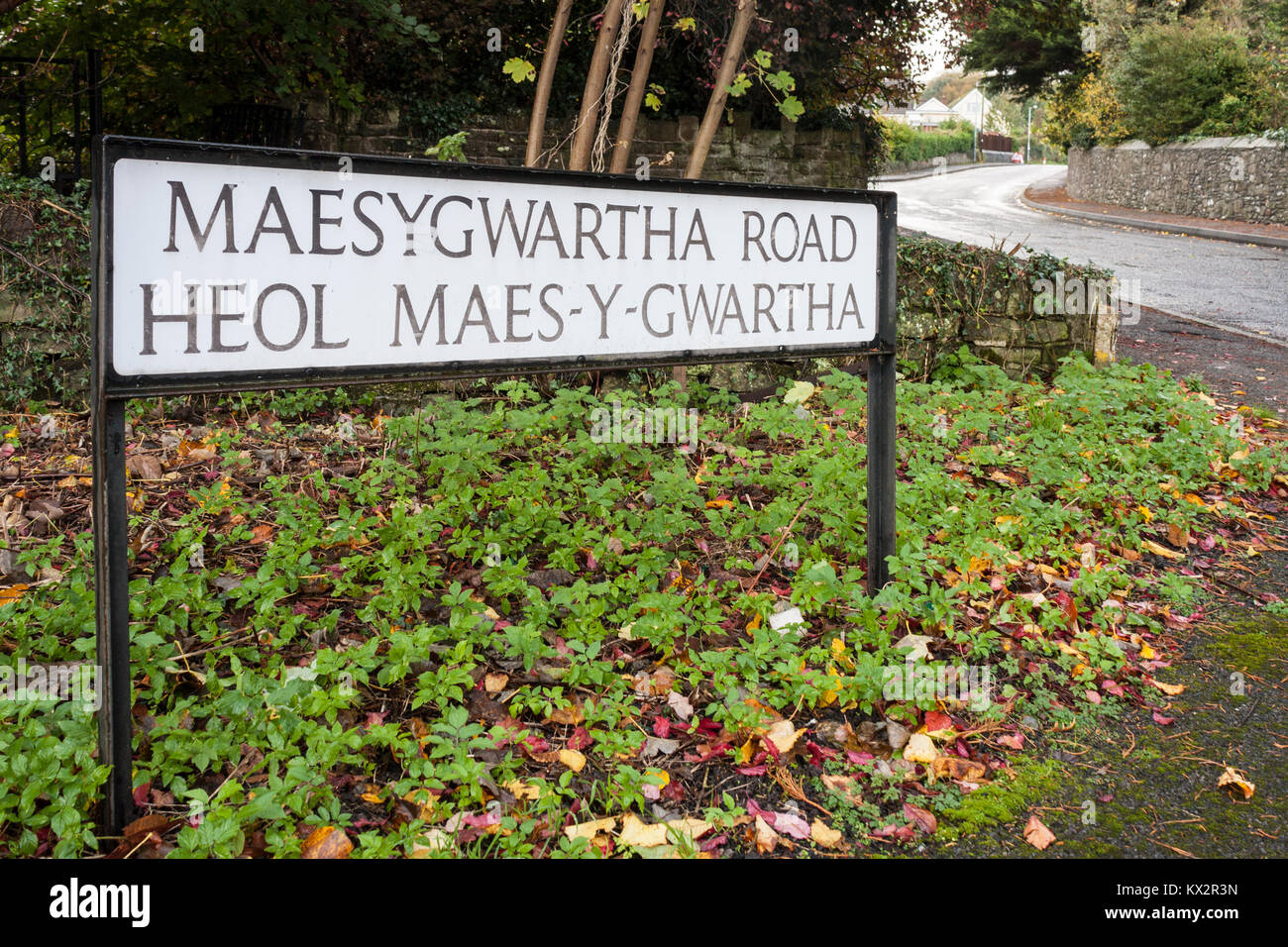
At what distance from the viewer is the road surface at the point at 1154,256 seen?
1054 centimetres

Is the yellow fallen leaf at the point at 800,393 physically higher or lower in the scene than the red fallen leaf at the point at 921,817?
higher

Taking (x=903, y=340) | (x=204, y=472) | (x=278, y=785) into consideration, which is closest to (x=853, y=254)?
(x=278, y=785)

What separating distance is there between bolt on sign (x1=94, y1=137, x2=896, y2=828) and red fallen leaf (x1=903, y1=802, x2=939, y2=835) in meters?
1.04

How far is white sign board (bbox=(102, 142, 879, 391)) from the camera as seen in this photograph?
216 cm

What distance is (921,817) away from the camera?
237cm

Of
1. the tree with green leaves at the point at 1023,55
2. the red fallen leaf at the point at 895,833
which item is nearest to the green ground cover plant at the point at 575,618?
the red fallen leaf at the point at 895,833

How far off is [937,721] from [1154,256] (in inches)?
616

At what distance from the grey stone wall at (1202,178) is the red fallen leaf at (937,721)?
2225cm

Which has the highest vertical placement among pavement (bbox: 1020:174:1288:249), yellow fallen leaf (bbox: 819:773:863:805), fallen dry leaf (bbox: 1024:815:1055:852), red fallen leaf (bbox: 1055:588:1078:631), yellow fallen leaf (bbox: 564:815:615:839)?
pavement (bbox: 1020:174:1288:249)

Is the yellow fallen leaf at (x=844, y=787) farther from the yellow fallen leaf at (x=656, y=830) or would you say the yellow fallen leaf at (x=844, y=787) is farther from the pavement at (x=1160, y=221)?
the pavement at (x=1160, y=221)

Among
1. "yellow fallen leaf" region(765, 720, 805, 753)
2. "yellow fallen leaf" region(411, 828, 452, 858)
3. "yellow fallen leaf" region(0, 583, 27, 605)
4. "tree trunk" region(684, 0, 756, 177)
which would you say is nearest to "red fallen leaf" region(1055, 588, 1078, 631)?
"yellow fallen leaf" region(765, 720, 805, 753)

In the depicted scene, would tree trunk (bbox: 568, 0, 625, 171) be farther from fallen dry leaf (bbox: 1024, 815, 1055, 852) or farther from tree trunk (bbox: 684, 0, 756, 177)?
fallen dry leaf (bbox: 1024, 815, 1055, 852)

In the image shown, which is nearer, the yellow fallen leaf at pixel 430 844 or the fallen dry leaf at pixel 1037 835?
the yellow fallen leaf at pixel 430 844

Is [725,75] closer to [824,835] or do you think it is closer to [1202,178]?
[824,835]
